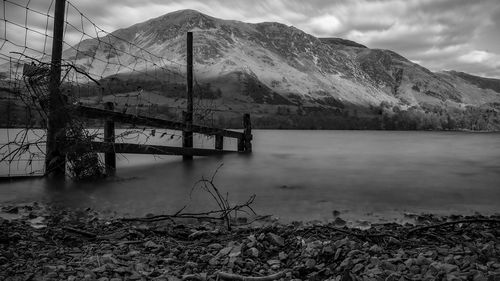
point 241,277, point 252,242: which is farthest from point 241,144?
point 241,277

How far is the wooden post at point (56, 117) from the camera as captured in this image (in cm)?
910

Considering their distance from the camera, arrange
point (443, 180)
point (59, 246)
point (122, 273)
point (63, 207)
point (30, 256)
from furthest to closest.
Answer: point (443, 180), point (63, 207), point (59, 246), point (30, 256), point (122, 273)

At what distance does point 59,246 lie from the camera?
14.9ft

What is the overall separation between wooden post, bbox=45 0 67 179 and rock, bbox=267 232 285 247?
253 inches

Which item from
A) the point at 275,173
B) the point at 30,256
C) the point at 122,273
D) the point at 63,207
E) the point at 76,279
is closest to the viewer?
the point at 76,279

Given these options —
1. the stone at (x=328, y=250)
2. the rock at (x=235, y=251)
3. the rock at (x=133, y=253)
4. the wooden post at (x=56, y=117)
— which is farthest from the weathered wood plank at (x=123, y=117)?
the stone at (x=328, y=250)

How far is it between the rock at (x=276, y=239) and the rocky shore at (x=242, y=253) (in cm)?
1

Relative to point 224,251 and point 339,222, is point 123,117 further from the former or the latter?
point 224,251

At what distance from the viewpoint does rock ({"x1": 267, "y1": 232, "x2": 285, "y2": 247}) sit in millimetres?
4723

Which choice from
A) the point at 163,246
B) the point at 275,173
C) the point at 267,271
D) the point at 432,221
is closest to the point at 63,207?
the point at 163,246

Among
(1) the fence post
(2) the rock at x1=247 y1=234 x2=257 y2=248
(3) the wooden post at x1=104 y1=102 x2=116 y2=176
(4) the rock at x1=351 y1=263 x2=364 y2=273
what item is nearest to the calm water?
(3) the wooden post at x1=104 y1=102 x2=116 y2=176

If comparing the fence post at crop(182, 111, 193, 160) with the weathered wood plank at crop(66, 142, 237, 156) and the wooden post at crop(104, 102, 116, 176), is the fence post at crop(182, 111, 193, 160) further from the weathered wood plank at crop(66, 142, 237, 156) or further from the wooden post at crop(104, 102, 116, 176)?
the wooden post at crop(104, 102, 116, 176)

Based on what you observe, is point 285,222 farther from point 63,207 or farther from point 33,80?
point 33,80

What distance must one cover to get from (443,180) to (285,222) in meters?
8.75
